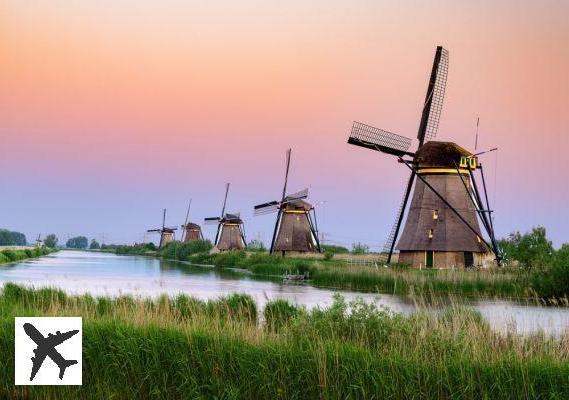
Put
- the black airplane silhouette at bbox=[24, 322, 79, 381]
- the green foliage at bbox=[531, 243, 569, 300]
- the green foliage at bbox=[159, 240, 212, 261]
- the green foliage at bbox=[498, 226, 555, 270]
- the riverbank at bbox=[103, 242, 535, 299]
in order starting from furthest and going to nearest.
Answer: the green foliage at bbox=[159, 240, 212, 261]
the green foliage at bbox=[498, 226, 555, 270]
the riverbank at bbox=[103, 242, 535, 299]
the green foliage at bbox=[531, 243, 569, 300]
the black airplane silhouette at bbox=[24, 322, 79, 381]

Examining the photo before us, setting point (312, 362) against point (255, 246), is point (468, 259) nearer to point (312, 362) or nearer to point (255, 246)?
point (312, 362)

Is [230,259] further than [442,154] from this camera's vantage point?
Yes

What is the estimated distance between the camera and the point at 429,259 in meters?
38.3

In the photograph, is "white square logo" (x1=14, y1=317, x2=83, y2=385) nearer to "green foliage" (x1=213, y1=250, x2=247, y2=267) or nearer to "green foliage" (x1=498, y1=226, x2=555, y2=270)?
"green foliage" (x1=498, y1=226, x2=555, y2=270)

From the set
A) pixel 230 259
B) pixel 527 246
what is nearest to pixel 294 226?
pixel 230 259

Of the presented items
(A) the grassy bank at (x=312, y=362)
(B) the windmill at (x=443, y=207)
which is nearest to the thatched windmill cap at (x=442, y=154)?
(B) the windmill at (x=443, y=207)

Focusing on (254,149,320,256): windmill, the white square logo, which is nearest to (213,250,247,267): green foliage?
(254,149,320,256): windmill

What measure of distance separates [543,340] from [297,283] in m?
28.7

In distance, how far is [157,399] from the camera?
10.1 meters

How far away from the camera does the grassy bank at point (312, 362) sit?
9000 mm

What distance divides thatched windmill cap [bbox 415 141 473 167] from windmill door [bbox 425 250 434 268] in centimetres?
483

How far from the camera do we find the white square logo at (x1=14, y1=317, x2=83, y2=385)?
10211 millimetres

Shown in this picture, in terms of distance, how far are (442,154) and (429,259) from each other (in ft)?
18.8

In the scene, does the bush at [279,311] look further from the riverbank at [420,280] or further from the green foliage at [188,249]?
the green foliage at [188,249]
